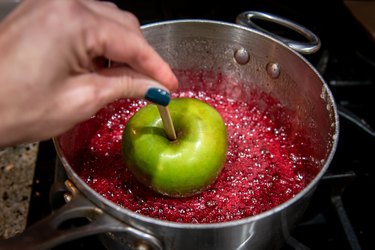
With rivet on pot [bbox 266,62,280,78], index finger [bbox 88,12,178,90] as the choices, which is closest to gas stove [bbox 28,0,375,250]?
rivet on pot [bbox 266,62,280,78]

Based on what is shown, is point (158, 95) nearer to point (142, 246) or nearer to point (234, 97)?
point (142, 246)

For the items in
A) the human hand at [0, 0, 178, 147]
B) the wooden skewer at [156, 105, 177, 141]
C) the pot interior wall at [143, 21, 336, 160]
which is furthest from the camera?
the pot interior wall at [143, 21, 336, 160]

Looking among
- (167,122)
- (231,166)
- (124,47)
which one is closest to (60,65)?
(124,47)

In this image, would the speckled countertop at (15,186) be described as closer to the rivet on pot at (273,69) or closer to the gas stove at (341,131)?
the gas stove at (341,131)

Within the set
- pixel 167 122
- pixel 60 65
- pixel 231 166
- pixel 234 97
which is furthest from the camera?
pixel 234 97

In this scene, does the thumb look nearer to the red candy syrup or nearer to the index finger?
the index finger
